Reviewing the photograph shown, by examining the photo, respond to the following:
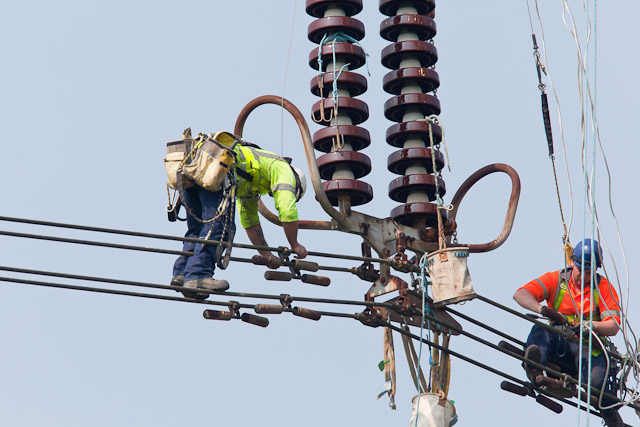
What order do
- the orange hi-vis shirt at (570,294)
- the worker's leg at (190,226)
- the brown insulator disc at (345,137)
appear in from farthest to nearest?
1. the brown insulator disc at (345,137)
2. the orange hi-vis shirt at (570,294)
3. the worker's leg at (190,226)

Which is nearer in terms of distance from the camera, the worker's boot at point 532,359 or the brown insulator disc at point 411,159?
the worker's boot at point 532,359

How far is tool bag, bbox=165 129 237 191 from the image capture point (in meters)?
19.8

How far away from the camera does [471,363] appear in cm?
2075

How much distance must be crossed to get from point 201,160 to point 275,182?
2.79 feet

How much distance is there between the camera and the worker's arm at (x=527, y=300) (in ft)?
70.0

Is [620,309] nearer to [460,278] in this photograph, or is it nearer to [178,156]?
[460,278]

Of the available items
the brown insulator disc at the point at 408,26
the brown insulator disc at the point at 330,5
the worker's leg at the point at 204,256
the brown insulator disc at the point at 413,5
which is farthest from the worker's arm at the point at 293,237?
the brown insulator disc at the point at 413,5

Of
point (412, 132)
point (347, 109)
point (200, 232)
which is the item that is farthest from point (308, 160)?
point (200, 232)

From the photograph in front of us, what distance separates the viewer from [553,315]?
822 inches

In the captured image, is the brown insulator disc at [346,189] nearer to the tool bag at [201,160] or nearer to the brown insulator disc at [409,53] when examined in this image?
the brown insulator disc at [409,53]

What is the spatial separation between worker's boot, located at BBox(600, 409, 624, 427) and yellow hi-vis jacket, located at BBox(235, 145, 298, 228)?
14.5ft

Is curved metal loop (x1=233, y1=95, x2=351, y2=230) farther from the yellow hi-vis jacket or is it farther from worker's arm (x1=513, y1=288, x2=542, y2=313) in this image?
worker's arm (x1=513, y1=288, x2=542, y2=313)

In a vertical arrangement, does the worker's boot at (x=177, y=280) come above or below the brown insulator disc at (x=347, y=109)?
below

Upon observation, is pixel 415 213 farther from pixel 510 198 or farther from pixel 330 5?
pixel 330 5
